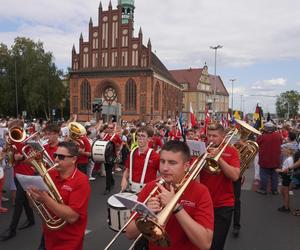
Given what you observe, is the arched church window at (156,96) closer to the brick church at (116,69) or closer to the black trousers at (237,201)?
the brick church at (116,69)

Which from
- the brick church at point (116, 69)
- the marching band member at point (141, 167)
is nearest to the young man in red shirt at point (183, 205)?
the marching band member at point (141, 167)

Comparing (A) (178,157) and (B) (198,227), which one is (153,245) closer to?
(B) (198,227)

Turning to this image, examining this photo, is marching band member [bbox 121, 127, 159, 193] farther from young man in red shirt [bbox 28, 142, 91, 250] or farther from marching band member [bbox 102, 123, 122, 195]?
marching band member [bbox 102, 123, 122, 195]

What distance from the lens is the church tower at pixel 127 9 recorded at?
5462 cm

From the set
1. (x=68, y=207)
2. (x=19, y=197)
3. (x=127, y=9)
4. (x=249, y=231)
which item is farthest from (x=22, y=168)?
(x=127, y=9)

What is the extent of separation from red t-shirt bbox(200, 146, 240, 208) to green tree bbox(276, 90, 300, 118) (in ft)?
280

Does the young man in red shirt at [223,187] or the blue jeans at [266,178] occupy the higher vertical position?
the young man in red shirt at [223,187]

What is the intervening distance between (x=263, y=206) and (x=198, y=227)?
7.06m

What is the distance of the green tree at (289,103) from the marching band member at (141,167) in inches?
3325

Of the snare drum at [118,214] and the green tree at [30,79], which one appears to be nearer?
the snare drum at [118,214]

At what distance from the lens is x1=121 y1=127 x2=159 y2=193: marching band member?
539 cm

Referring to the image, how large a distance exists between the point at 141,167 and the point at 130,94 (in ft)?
160

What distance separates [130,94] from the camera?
53.8 m

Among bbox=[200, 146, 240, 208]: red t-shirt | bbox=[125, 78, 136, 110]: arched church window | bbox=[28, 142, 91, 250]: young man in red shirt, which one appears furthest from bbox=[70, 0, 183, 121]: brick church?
bbox=[28, 142, 91, 250]: young man in red shirt
